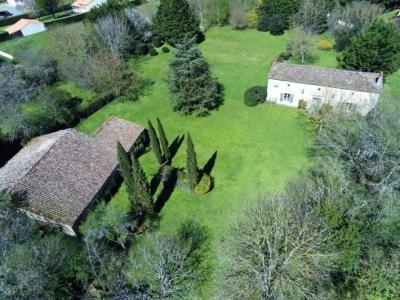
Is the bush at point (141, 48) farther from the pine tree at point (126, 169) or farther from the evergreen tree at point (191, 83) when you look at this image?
the pine tree at point (126, 169)

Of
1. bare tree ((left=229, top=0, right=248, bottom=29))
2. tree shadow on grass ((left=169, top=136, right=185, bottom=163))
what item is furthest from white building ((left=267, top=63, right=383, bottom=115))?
bare tree ((left=229, top=0, right=248, bottom=29))

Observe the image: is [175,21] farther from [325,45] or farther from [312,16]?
[325,45]

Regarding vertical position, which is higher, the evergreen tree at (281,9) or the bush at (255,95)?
the evergreen tree at (281,9)

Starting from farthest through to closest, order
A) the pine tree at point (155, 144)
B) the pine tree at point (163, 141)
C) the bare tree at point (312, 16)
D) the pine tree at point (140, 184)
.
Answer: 1. the bare tree at point (312, 16)
2. the pine tree at point (163, 141)
3. the pine tree at point (155, 144)
4. the pine tree at point (140, 184)

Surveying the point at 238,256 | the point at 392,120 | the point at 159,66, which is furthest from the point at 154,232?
the point at 159,66

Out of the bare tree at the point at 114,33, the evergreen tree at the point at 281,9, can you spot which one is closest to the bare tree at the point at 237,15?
the evergreen tree at the point at 281,9

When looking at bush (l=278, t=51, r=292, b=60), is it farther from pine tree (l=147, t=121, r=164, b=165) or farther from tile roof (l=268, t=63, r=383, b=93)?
pine tree (l=147, t=121, r=164, b=165)

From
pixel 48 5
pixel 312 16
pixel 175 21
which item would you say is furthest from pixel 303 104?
pixel 48 5
